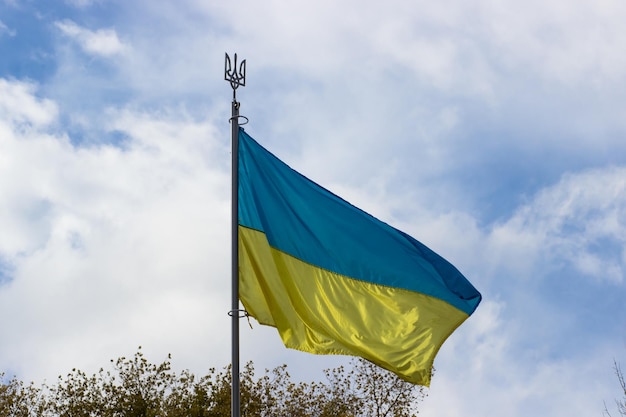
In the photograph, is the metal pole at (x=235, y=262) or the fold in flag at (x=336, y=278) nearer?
the metal pole at (x=235, y=262)

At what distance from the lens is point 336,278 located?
11.3m

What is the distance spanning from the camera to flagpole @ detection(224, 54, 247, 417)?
9953mm

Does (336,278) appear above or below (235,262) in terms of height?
above

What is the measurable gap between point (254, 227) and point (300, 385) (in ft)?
71.8

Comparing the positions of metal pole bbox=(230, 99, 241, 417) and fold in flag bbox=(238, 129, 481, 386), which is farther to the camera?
fold in flag bbox=(238, 129, 481, 386)

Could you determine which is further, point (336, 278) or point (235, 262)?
point (336, 278)

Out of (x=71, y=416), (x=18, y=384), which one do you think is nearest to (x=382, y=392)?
(x=71, y=416)

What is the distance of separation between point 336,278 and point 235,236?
5.11 feet

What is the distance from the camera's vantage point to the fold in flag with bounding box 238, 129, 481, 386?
10664mm

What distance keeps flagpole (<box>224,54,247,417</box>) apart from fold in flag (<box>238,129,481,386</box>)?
0.56 ft

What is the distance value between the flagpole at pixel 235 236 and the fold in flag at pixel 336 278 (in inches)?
6.7

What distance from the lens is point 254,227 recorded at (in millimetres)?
10883

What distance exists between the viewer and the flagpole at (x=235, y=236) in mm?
9953

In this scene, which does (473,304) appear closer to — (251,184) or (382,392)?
(251,184)
